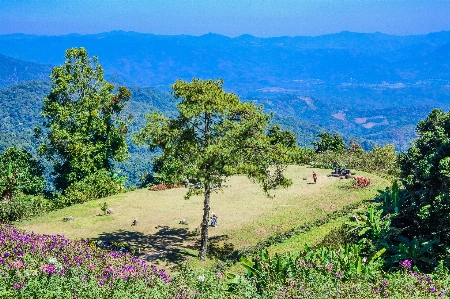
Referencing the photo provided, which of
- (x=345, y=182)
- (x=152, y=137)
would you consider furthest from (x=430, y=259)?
(x=345, y=182)

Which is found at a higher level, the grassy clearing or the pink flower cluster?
the pink flower cluster

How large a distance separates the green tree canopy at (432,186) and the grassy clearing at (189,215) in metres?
6.40

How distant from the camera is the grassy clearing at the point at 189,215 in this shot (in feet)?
78.6

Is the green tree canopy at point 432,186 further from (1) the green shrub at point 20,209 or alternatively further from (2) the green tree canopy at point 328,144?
(2) the green tree canopy at point 328,144

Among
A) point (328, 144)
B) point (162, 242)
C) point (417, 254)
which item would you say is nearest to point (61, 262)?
point (162, 242)

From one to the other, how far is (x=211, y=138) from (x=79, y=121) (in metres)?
21.4

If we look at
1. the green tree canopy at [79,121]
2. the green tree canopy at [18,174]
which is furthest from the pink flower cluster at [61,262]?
the green tree canopy at [79,121]

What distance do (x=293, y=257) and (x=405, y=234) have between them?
7.38 meters

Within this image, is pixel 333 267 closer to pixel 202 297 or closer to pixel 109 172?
pixel 202 297

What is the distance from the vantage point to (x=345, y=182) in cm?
3641

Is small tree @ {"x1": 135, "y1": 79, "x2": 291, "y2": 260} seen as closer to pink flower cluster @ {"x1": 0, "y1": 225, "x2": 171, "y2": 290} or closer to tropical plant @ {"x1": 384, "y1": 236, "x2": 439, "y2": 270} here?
pink flower cluster @ {"x1": 0, "y1": 225, "x2": 171, "y2": 290}

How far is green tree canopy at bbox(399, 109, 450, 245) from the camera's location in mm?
14969

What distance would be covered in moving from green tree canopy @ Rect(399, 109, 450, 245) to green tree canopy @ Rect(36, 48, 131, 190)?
27.5 meters

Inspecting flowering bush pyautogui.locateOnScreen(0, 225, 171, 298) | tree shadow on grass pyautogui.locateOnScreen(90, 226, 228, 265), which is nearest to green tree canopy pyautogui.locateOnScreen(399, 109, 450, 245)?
flowering bush pyautogui.locateOnScreen(0, 225, 171, 298)
